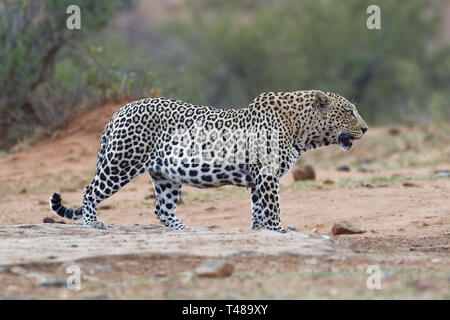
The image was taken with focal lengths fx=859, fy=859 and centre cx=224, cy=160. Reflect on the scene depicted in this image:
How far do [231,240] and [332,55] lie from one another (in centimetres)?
2571

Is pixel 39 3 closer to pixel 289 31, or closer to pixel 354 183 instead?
pixel 354 183

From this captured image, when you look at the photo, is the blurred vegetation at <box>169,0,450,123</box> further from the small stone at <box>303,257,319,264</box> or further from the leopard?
the small stone at <box>303,257,319,264</box>

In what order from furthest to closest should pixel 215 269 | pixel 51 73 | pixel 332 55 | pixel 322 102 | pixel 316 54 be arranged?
1. pixel 316 54
2. pixel 332 55
3. pixel 51 73
4. pixel 322 102
5. pixel 215 269

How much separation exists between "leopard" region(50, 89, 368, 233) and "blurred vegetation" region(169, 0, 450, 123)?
21.5m

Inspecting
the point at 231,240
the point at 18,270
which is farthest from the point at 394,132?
the point at 18,270

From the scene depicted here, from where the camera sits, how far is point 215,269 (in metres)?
6.72

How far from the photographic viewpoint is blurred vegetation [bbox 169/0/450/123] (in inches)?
1296

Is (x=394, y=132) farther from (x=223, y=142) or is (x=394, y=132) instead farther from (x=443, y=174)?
(x=223, y=142)

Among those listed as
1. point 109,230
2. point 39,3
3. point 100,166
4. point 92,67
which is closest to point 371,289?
point 109,230

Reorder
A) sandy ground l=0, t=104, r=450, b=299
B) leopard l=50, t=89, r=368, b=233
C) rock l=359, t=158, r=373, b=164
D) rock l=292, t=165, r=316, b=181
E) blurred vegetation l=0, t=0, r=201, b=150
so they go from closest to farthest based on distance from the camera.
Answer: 1. sandy ground l=0, t=104, r=450, b=299
2. leopard l=50, t=89, r=368, b=233
3. rock l=292, t=165, r=316, b=181
4. blurred vegetation l=0, t=0, r=201, b=150
5. rock l=359, t=158, r=373, b=164

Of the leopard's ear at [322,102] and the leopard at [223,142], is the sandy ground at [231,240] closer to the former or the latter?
the leopard at [223,142]

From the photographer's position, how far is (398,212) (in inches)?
464

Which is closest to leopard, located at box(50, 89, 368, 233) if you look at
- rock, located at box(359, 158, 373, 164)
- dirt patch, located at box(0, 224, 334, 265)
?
dirt patch, located at box(0, 224, 334, 265)

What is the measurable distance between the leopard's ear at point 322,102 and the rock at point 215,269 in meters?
3.60
